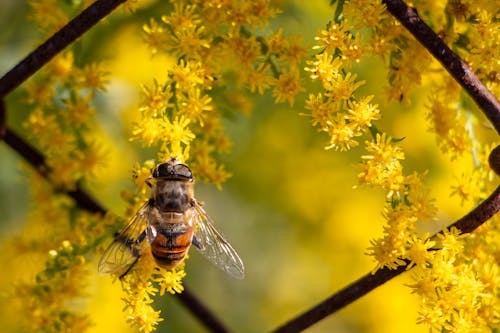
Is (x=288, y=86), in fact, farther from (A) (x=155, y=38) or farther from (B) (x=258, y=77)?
(A) (x=155, y=38)

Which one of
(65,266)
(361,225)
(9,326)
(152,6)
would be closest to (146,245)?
(65,266)

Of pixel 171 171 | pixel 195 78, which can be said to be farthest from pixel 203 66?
pixel 171 171

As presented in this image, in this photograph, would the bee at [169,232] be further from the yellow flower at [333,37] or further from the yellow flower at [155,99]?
the yellow flower at [333,37]

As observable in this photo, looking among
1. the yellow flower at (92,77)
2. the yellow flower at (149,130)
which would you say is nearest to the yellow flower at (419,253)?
the yellow flower at (149,130)

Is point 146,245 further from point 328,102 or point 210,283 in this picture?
point 210,283

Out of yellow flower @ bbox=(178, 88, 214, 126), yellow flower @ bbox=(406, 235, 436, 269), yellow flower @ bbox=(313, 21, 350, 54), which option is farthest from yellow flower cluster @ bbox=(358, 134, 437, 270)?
yellow flower @ bbox=(178, 88, 214, 126)
